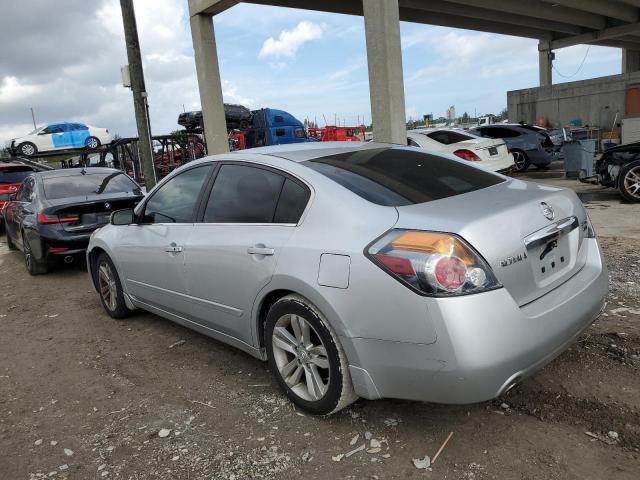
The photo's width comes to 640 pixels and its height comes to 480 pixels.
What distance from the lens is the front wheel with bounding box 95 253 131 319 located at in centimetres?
488

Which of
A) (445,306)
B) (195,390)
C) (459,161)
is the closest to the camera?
(445,306)

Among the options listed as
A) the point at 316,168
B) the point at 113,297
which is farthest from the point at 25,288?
the point at 316,168

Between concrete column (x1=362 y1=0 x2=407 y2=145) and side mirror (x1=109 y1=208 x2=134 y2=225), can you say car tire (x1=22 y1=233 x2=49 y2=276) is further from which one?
concrete column (x1=362 y1=0 x2=407 y2=145)

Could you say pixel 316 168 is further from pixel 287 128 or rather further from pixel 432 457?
pixel 287 128

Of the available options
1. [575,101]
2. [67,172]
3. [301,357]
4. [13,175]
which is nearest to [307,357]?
[301,357]

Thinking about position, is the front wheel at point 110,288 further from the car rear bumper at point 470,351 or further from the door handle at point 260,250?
the car rear bumper at point 470,351

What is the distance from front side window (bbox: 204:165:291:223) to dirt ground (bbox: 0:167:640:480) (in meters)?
1.11

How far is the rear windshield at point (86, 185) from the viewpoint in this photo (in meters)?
7.41

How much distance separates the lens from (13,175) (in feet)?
40.9

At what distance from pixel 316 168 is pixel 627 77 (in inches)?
862

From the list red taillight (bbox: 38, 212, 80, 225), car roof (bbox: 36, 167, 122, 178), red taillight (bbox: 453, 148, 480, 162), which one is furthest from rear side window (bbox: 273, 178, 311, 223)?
red taillight (bbox: 453, 148, 480, 162)

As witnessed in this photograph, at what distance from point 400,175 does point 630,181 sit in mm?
7305

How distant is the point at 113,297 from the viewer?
4.98m

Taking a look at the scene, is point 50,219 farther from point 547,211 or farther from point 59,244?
point 547,211
